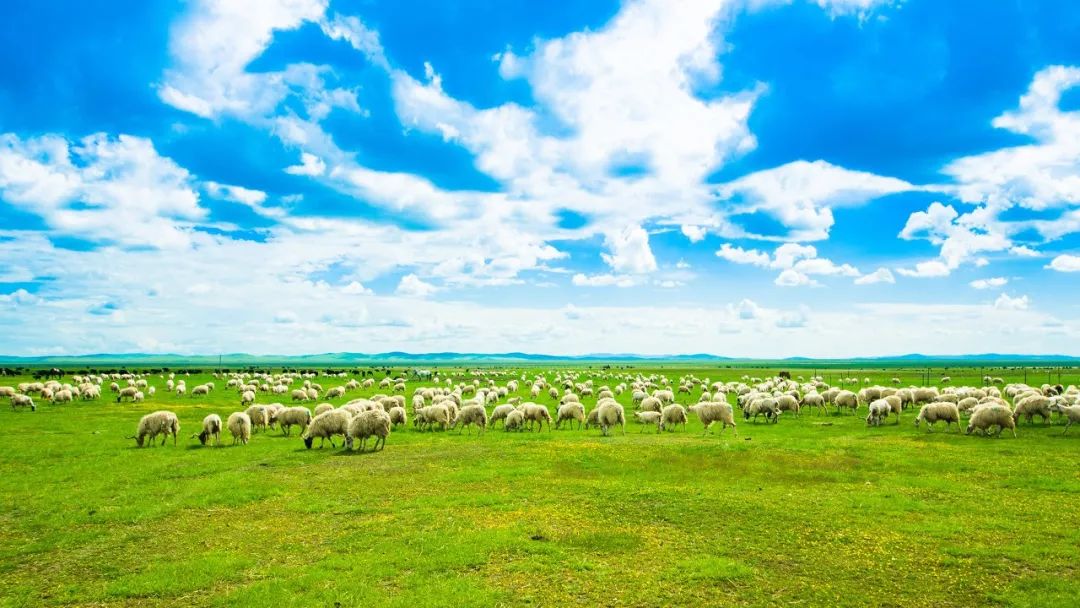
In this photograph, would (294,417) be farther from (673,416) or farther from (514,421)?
(673,416)

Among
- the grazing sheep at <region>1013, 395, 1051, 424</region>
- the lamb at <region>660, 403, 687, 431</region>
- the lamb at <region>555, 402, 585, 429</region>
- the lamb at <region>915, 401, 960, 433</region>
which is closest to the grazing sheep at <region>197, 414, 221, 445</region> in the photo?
the lamb at <region>555, 402, 585, 429</region>

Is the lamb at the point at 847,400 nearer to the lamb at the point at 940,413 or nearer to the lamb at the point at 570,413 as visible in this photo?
the lamb at the point at 940,413

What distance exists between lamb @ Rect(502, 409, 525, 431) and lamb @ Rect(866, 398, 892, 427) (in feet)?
70.1

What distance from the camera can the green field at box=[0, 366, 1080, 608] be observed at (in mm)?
10820

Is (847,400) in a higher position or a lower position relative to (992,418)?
lower

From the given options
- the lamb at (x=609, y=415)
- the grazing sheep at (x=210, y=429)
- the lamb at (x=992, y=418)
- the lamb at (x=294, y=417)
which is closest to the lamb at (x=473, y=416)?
the lamb at (x=609, y=415)

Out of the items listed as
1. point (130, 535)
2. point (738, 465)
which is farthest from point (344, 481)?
point (738, 465)

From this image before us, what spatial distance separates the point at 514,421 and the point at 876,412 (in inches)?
891

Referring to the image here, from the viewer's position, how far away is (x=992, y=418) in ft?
94.9

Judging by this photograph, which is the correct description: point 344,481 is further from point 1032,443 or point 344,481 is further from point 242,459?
point 1032,443

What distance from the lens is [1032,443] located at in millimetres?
26125

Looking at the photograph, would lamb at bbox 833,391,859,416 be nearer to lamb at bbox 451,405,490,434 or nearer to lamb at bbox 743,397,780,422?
lamb at bbox 743,397,780,422

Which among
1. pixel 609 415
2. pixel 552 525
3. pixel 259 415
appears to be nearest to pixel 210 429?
pixel 259 415

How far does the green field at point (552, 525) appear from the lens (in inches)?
426
